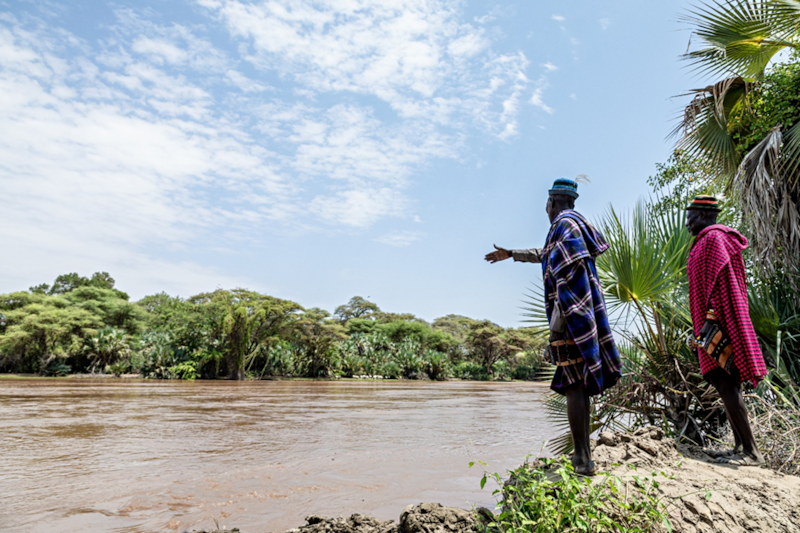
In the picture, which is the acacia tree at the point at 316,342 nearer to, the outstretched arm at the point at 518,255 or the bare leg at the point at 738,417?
the outstretched arm at the point at 518,255

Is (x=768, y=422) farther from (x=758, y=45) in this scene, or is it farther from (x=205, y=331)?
(x=205, y=331)

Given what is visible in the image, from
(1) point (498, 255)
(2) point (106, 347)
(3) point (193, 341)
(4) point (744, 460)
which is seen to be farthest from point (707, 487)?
(2) point (106, 347)

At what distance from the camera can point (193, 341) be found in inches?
1307

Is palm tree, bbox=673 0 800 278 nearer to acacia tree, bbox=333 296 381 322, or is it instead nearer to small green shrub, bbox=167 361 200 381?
small green shrub, bbox=167 361 200 381

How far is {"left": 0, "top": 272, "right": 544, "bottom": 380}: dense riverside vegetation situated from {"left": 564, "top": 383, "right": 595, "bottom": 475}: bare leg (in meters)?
26.6

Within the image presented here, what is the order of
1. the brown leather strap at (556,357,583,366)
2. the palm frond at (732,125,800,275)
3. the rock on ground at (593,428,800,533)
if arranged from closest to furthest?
the rock on ground at (593,428,800,533) < the brown leather strap at (556,357,583,366) < the palm frond at (732,125,800,275)

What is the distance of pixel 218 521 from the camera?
3113 millimetres

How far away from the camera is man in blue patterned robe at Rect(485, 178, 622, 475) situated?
7.98ft

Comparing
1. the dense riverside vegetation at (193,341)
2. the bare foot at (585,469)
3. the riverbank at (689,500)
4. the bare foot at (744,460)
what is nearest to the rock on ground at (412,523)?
the riverbank at (689,500)

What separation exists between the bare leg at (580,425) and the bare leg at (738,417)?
1.15 meters

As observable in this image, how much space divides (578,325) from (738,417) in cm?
136

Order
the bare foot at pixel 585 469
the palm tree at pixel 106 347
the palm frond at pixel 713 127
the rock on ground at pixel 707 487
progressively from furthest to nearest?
the palm tree at pixel 106 347
the palm frond at pixel 713 127
the bare foot at pixel 585 469
the rock on ground at pixel 707 487

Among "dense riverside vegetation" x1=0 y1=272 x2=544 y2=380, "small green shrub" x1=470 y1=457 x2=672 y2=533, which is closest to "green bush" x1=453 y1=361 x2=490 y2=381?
"dense riverside vegetation" x1=0 y1=272 x2=544 y2=380

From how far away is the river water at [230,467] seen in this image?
3.27m
